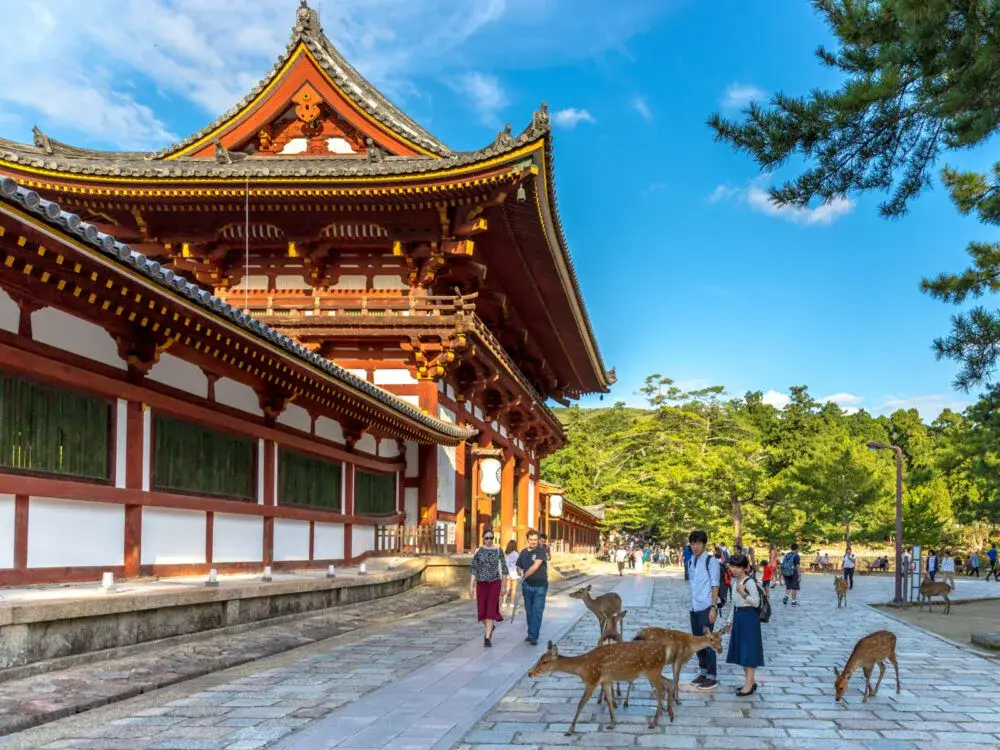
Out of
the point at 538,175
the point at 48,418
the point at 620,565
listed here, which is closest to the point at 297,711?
the point at 48,418

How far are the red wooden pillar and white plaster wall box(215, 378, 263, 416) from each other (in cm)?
443

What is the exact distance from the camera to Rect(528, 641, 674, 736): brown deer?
755 cm

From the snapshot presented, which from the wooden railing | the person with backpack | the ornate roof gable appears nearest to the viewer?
the ornate roof gable

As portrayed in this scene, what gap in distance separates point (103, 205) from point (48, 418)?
10.7 meters

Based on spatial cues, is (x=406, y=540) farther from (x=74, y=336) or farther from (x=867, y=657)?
(x=867, y=657)

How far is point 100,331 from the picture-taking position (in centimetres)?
1095

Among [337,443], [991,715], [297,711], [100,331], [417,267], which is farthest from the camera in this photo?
[417,267]

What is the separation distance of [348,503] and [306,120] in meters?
9.36

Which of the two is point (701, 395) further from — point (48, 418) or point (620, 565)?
point (48, 418)

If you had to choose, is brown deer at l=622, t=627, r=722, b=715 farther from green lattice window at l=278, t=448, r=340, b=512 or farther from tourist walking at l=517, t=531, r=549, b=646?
green lattice window at l=278, t=448, r=340, b=512

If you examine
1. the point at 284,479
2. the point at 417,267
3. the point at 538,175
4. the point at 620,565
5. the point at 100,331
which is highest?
the point at 538,175

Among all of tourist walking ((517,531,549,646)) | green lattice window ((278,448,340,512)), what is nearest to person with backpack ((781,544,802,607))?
green lattice window ((278,448,340,512))

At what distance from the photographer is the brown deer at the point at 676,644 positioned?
8328 mm

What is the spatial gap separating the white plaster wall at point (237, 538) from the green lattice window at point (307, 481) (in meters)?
0.93
